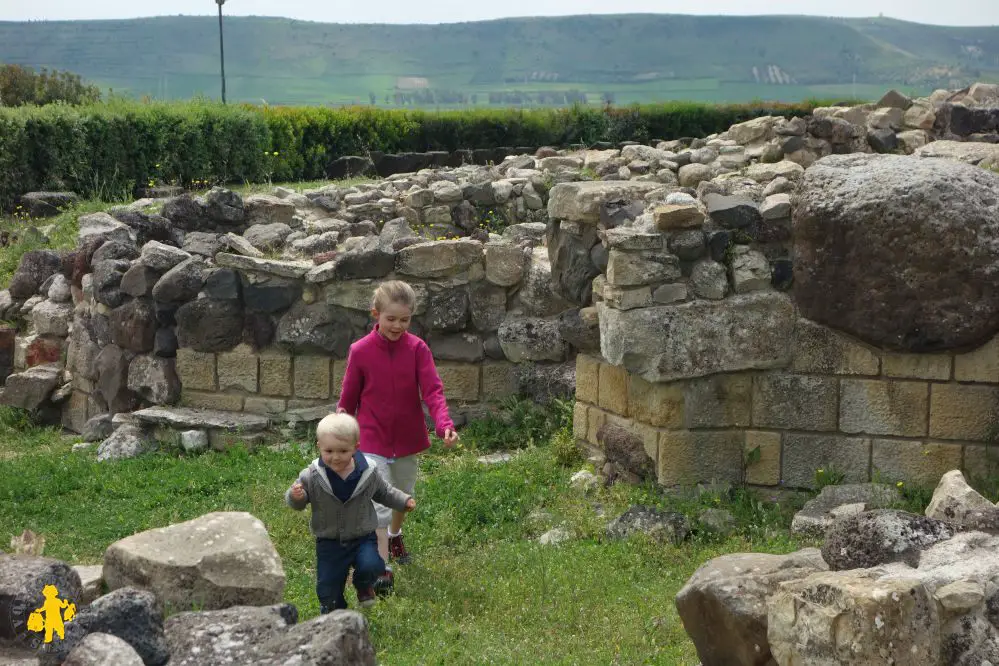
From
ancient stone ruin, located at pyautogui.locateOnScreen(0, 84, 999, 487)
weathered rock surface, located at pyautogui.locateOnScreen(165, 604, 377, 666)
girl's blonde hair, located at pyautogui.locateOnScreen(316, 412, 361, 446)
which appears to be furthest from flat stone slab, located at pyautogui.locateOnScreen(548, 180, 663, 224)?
weathered rock surface, located at pyautogui.locateOnScreen(165, 604, 377, 666)

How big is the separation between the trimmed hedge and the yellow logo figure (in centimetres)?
1227

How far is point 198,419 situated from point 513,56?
17216 centimetres

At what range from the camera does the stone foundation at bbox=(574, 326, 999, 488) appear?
638 centimetres

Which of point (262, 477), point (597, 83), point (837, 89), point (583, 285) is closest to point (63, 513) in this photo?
point (262, 477)

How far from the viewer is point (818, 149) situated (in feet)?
47.8

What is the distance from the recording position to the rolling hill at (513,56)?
140125 millimetres

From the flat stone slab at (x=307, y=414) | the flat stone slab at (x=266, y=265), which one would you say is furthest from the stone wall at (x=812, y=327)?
the flat stone slab at (x=266, y=265)

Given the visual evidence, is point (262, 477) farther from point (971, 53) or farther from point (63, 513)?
point (971, 53)

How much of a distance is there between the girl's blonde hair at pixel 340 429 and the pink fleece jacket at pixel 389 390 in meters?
0.89

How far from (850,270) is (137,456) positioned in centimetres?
492

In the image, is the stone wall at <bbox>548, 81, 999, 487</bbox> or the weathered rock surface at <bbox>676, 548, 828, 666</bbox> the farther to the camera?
the stone wall at <bbox>548, 81, 999, 487</bbox>

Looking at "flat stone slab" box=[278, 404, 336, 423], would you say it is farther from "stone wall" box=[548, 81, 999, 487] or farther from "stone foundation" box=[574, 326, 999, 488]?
"stone foundation" box=[574, 326, 999, 488]

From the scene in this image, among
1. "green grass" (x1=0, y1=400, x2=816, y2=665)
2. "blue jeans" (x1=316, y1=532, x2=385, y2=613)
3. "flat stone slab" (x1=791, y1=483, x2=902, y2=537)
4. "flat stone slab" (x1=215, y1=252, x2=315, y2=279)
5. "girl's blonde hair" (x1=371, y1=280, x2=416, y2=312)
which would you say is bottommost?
"green grass" (x1=0, y1=400, x2=816, y2=665)

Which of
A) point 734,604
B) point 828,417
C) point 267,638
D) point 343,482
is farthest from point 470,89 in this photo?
point 267,638
